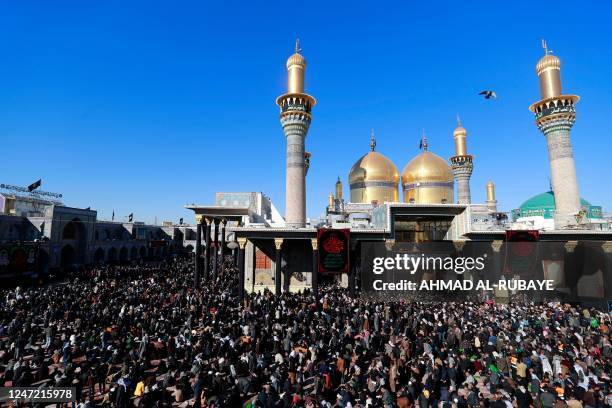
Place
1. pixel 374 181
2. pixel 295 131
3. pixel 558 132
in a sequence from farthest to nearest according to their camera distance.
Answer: pixel 374 181 < pixel 558 132 < pixel 295 131

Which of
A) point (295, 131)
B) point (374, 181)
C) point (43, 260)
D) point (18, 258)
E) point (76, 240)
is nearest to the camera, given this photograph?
point (295, 131)

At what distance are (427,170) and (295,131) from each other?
652 inches

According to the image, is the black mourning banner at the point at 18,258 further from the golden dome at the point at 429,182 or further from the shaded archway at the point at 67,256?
the golden dome at the point at 429,182

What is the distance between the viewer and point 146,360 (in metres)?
10.4

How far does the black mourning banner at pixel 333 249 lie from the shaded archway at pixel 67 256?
3393 cm

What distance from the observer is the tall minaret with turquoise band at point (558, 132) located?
25000 millimetres

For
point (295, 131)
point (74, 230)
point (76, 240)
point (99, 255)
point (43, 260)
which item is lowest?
point (43, 260)

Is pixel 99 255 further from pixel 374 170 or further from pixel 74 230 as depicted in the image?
pixel 374 170

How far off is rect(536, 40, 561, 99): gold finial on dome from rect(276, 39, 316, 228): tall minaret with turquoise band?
1927 centimetres

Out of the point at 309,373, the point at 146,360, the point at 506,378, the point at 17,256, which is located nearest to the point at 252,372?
the point at 309,373

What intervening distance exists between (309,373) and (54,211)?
38.0 m

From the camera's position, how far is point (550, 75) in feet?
88.4

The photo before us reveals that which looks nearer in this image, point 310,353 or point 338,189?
point 310,353

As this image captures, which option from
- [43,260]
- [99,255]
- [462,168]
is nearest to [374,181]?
[462,168]
